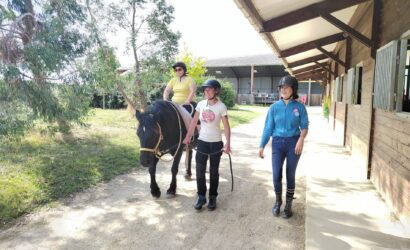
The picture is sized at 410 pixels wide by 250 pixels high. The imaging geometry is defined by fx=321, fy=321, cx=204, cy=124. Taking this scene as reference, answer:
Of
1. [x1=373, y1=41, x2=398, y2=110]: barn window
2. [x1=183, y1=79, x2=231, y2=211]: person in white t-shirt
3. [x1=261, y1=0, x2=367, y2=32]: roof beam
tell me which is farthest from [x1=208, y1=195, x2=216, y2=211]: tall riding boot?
[x1=261, y1=0, x2=367, y2=32]: roof beam

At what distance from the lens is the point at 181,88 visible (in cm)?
529

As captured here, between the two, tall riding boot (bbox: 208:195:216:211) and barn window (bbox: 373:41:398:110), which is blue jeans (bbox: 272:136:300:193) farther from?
barn window (bbox: 373:41:398:110)

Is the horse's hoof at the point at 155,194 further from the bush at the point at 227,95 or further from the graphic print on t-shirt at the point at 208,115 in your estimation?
Result: the bush at the point at 227,95

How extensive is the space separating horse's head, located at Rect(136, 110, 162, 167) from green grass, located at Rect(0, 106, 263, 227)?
1641 mm

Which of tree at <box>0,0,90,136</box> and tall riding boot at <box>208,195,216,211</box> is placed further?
tree at <box>0,0,90,136</box>

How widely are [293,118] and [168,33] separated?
9013 millimetres

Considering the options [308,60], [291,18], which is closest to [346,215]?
[291,18]

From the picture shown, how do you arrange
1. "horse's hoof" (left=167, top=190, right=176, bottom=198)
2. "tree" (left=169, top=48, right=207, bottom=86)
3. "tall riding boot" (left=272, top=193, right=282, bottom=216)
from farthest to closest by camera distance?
"tree" (left=169, top=48, right=207, bottom=86) < "horse's hoof" (left=167, top=190, right=176, bottom=198) < "tall riding boot" (left=272, top=193, right=282, bottom=216)

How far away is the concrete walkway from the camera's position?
3.06 m

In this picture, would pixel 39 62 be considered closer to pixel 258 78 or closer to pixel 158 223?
pixel 158 223

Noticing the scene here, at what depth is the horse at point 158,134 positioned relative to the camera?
3977 mm

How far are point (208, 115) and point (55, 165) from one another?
3.58 meters

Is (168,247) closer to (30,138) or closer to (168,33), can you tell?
(30,138)

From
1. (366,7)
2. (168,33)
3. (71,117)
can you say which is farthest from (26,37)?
(168,33)
